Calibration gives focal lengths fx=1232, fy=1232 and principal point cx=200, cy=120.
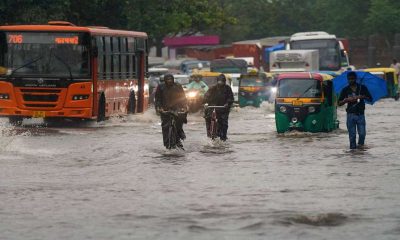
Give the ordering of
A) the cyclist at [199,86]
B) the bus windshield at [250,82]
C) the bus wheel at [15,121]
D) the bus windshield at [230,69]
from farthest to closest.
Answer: the bus windshield at [230,69], the bus windshield at [250,82], the cyclist at [199,86], the bus wheel at [15,121]

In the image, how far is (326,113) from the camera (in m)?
31.2

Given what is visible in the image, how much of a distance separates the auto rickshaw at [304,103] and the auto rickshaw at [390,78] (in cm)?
2359

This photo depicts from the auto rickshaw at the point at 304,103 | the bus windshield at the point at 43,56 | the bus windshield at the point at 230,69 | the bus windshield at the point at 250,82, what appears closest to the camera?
the auto rickshaw at the point at 304,103

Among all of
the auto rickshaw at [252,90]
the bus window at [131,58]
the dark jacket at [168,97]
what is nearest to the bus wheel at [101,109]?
the bus window at [131,58]

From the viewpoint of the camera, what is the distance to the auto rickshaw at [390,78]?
181 feet

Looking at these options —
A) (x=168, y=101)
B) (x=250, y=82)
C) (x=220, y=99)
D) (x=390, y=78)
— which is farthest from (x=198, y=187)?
(x=390, y=78)

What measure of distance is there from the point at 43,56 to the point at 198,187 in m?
16.2

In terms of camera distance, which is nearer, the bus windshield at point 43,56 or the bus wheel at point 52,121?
the bus windshield at point 43,56

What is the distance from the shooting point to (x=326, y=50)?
64938mm

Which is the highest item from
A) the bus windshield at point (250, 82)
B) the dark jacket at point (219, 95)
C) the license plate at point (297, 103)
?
the dark jacket at point (219, 95)

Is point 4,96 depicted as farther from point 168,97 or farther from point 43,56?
point 168,97

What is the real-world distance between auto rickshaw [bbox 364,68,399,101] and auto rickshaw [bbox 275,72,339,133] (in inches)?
929

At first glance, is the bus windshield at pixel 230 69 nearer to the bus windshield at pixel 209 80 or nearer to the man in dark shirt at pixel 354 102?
the bus windshield at pixel 209 80

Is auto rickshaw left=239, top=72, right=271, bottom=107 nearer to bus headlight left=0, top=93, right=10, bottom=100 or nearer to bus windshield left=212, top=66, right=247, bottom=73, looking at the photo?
bus headlight left=0, top=93, right=10, bottom=100
